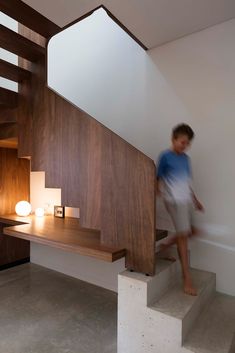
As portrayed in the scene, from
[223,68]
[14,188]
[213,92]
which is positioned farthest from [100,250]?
[14,188]

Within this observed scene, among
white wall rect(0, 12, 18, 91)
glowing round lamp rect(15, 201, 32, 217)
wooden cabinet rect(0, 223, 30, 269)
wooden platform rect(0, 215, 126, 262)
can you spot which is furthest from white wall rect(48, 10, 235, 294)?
wooden cabinet rect(0, 223, 30, 269)

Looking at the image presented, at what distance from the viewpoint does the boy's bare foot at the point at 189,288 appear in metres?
1.67

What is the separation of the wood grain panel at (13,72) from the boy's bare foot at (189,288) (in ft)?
6.99

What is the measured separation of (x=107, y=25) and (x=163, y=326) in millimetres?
2817

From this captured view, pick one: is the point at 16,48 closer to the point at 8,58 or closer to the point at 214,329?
Result: the point at 8,58

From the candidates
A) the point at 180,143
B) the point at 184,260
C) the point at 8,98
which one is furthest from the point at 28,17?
the point at 184,260

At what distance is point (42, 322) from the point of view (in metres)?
2.04

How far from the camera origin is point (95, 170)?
178 centimetres

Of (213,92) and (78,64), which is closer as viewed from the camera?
(213,92)

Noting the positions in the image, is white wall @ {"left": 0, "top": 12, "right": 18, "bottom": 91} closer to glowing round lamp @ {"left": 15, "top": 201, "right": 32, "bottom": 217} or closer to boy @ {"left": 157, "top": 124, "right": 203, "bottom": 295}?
glowing round lamp @ {"left": 15, "top": 201, "right": 32, "bottom": 217}

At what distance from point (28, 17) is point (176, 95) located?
1.31m

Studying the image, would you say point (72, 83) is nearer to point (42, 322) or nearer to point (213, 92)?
point (213, 92)

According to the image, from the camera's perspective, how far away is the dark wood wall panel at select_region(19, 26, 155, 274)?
159 centimetres

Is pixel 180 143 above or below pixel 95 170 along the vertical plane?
above
